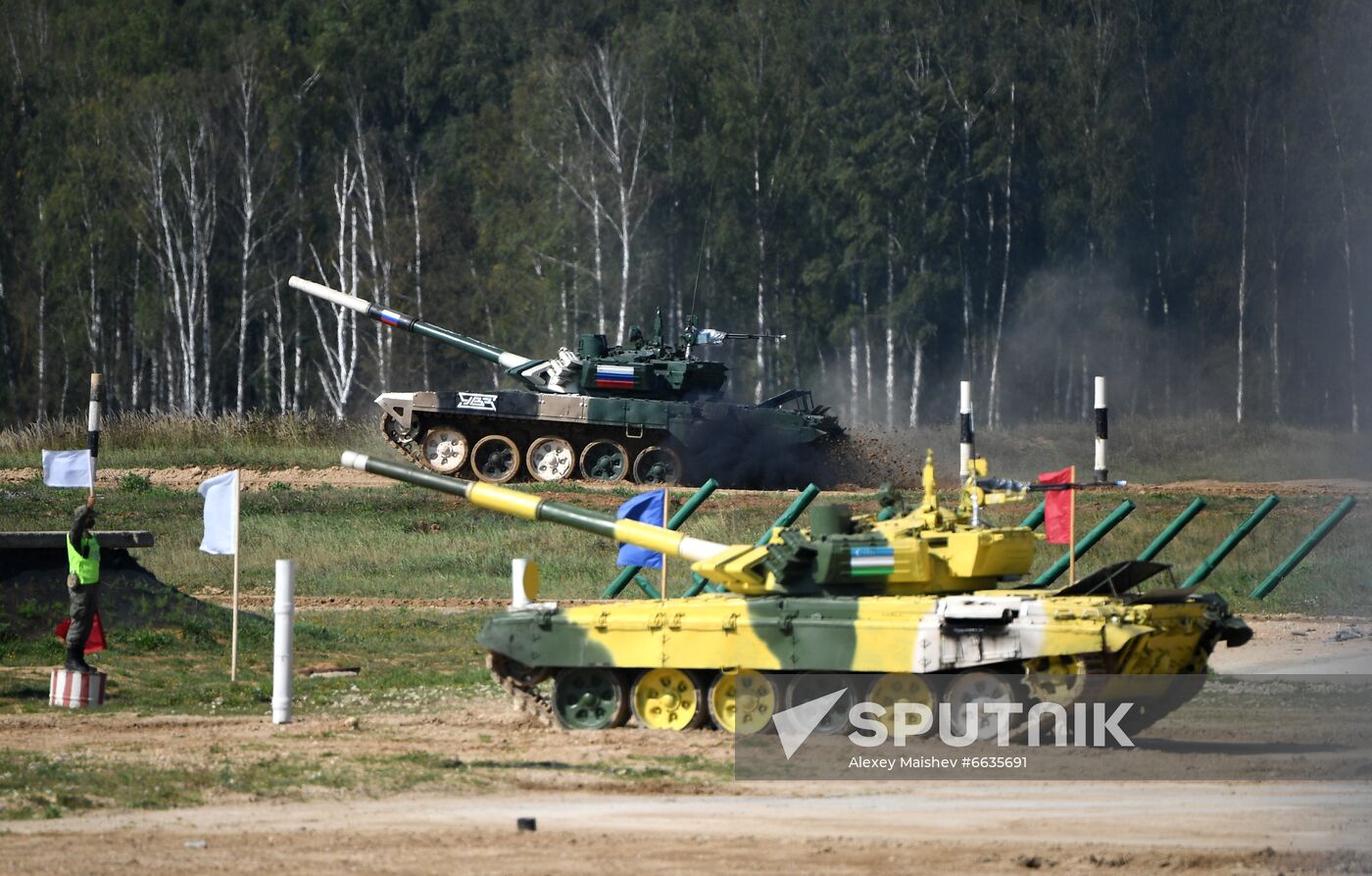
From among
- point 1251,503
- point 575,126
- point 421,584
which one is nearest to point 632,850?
point 421,584

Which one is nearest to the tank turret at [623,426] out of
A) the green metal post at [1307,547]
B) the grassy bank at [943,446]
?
the grassy bank at [943,446]

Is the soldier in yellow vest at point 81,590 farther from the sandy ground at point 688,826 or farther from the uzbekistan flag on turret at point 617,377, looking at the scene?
the uzbekistan flag on turret at point 617,377

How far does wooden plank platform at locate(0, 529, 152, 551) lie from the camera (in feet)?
65.3

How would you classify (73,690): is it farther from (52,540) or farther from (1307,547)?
(1307,547)

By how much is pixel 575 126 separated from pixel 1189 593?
36.7 meters

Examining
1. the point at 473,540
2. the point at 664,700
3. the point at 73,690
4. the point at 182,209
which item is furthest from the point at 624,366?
the point at 182,209

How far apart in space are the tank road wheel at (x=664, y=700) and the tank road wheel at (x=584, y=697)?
16 cm

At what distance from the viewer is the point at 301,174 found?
5544cm

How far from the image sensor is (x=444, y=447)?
35.8 m

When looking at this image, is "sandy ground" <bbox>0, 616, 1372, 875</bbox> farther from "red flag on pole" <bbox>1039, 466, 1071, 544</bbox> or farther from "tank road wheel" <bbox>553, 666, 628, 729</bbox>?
"red flag on pole" <bbox>1039, 466, 1071, 544</bbox>

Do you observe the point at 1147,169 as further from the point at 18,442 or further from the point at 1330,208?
the point at 18,442

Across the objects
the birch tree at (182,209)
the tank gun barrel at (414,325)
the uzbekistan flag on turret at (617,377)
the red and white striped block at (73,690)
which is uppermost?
the birch tree at (182,209)

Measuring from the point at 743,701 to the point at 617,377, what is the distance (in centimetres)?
2031

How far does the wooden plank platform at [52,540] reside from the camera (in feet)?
65.3
